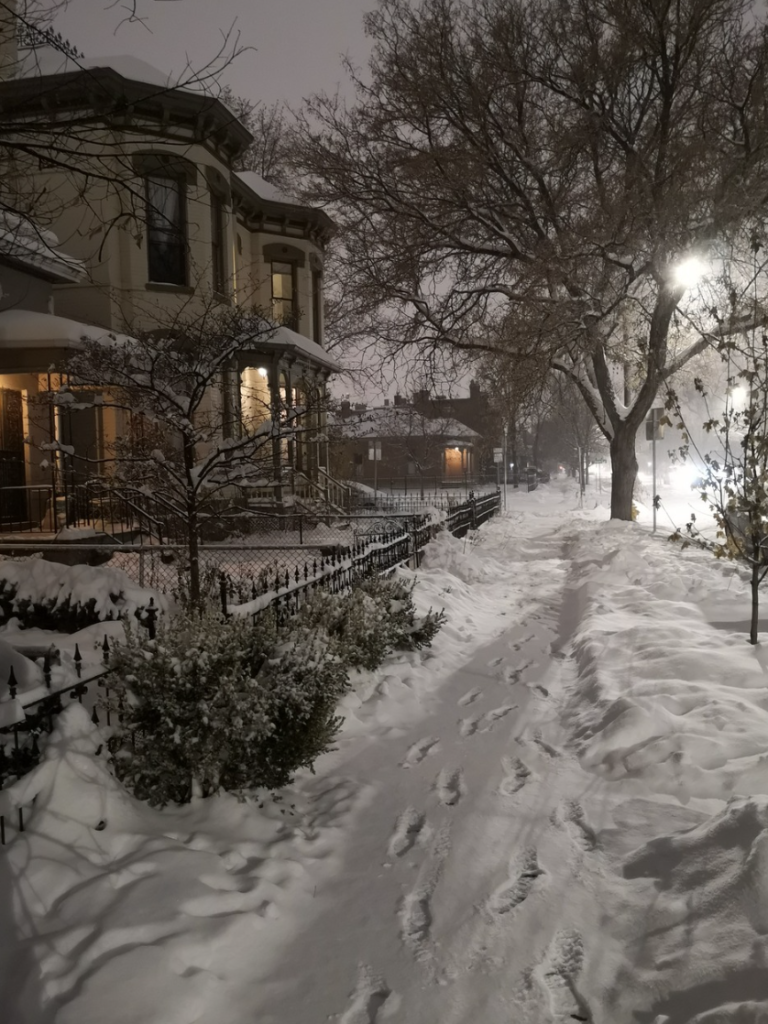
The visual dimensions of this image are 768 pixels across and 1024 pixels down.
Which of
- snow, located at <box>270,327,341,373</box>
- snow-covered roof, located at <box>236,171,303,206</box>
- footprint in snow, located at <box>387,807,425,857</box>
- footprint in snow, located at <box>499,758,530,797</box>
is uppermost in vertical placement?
snow-covered roof, located at <box>236,171,303,206</box>

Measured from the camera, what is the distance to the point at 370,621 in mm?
6816

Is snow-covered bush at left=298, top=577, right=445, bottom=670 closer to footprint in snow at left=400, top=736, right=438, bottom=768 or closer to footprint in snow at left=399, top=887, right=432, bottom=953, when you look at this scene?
footprint in snow at left=400, top=736, right=438, bottom=768

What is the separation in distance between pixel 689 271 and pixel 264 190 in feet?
44.5

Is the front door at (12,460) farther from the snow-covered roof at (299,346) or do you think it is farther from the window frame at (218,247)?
the window frame at (218,247)

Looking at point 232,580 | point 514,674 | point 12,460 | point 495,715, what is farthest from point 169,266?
point 495,715

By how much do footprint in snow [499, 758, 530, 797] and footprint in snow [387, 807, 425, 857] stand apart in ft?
2.04

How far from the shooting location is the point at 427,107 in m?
15.9

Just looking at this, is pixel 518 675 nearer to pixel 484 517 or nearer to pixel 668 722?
pixel 668 722

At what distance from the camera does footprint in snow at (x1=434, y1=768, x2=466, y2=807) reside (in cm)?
450

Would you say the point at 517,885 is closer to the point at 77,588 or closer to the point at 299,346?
the point at 77,588

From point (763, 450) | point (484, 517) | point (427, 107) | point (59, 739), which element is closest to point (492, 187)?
point (427, 107)

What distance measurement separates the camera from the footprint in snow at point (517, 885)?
3424 millimetres

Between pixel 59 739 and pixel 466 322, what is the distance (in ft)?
53.0

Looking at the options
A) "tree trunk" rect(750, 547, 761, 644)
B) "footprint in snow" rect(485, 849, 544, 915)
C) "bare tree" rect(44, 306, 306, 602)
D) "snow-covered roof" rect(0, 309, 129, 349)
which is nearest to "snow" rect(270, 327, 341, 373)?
"snow-covered roof" rect(0, 309, 129, 349)
